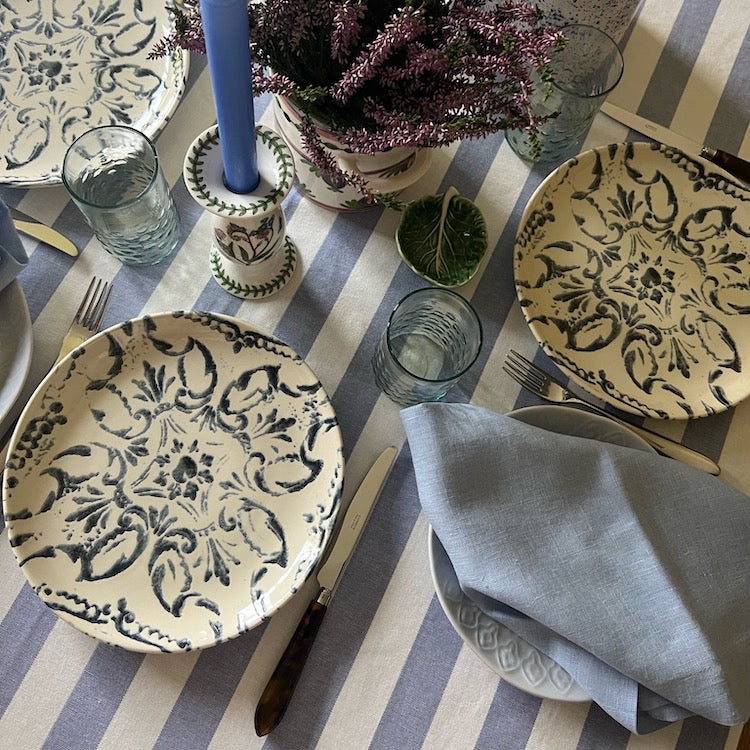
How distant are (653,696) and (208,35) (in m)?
0.58

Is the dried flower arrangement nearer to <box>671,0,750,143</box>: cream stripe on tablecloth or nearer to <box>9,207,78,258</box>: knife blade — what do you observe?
<box>9,207,78,258</box>: knife blade

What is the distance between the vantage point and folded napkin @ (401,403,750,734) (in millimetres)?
555

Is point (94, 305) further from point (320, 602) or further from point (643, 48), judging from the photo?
point (643, 48)

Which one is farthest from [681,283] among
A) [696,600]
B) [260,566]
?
[260,566]

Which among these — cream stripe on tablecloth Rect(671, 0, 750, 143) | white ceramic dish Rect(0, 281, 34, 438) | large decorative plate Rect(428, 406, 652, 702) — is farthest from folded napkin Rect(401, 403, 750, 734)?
cream stripe on tablecloth Rect(671, 0, 750, 143)

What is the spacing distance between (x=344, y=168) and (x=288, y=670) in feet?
1.43

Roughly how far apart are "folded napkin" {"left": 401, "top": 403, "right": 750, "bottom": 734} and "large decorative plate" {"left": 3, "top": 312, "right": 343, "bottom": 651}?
12 cm

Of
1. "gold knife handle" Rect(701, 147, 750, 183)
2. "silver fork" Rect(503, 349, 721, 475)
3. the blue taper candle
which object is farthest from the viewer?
"gold knife handle" Rect(701, 147, 750, 183)

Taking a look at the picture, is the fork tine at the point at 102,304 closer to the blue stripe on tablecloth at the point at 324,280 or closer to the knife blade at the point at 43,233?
the knife blade at the point at 43,233

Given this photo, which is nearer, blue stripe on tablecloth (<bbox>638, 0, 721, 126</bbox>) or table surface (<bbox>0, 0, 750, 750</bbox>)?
table surface (<bbox>0, 0, 750, 750</bbox>)

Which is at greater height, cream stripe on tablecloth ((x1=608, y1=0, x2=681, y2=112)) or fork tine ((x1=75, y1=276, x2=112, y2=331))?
cream stripe on tablecloth ((x1=608, y1=0, x2=681, y2=112))

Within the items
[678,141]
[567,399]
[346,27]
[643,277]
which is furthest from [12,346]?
[678,141]

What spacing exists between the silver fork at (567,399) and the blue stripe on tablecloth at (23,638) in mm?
484

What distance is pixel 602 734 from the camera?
642 mm
